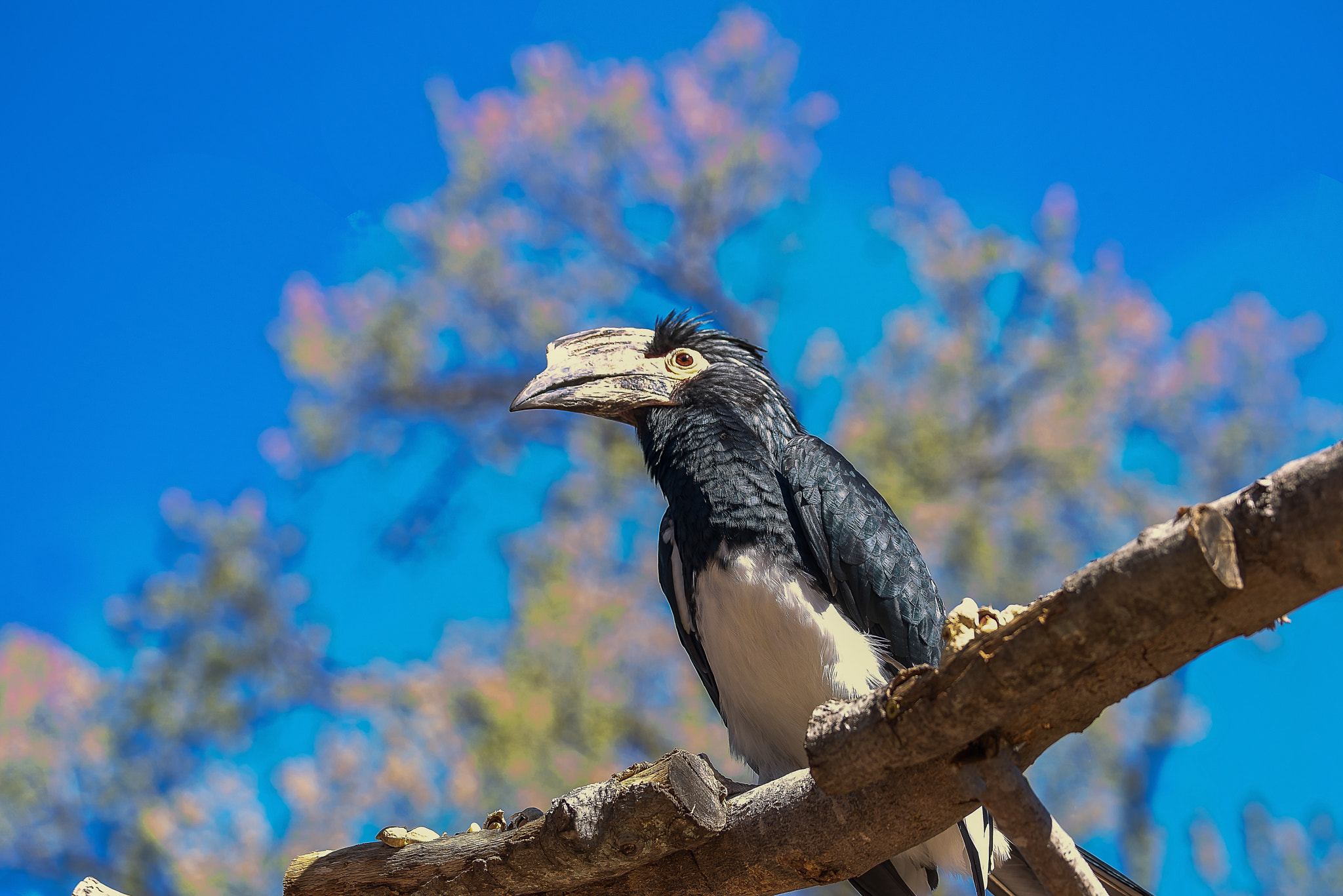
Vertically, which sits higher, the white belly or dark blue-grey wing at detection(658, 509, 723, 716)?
dark blue-grey wing at detection(658, 509, 723, 716)

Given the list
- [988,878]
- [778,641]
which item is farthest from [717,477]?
[988,878]

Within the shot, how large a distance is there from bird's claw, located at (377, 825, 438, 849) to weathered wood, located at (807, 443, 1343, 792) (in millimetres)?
1099

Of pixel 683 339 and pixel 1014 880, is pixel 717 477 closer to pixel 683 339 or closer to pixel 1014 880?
pixel 683 339

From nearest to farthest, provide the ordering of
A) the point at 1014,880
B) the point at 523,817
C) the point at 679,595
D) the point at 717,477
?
the point at 523,817, the point at 1014,880, the point at 717,477, the point at 679,595

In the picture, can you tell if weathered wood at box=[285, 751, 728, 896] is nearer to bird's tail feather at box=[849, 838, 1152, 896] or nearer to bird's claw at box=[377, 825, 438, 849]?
bird's claw at box=[377, 825, 438, 849]

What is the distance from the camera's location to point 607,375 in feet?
10.7

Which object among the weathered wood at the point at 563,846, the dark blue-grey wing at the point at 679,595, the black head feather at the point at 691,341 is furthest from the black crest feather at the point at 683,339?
the weathered wood at the point at 563,846

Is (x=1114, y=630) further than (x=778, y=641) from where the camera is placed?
No

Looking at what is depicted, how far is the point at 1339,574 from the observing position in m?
1.35

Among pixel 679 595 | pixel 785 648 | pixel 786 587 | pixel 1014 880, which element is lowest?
pixel 1014 880

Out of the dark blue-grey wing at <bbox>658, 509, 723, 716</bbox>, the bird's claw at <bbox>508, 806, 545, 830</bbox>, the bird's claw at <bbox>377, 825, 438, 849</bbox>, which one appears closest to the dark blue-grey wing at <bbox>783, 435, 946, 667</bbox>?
the dark blue-grey wing at <bbox>658, 509, 723, 716</bbox>

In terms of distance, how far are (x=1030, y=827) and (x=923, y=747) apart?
20 centimetres

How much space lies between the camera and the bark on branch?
53.3 inches

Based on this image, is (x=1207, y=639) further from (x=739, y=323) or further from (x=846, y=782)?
(x=739, y=323)
